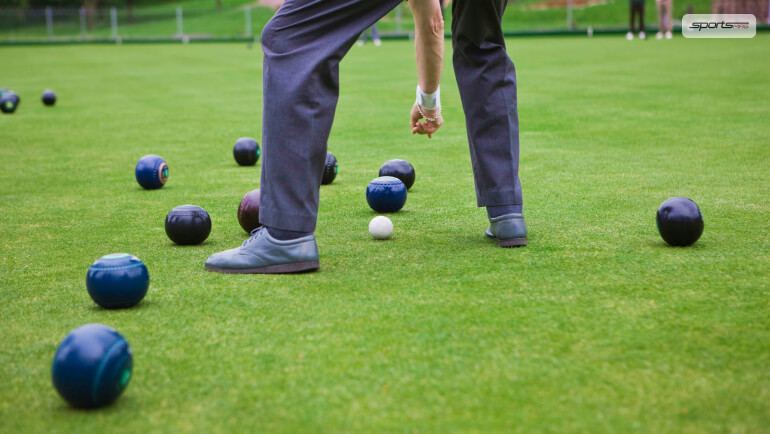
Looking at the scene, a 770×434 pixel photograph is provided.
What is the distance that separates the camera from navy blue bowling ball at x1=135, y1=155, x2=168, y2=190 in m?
5.71

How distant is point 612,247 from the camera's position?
3.73 meters

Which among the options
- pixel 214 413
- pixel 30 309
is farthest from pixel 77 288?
pixel 214 413

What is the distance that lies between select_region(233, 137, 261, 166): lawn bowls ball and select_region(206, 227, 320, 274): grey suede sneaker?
3.29 m

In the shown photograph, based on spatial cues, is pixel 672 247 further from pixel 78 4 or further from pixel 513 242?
pixel 78 4

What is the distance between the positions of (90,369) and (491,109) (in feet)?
7.82

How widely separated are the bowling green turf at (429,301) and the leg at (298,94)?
1.16 feet

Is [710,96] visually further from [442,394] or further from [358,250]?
[442,394]

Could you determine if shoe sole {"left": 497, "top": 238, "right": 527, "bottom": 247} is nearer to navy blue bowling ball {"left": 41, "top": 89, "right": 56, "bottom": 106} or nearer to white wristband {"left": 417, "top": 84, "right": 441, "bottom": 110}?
white wristband {"left": 417, "top": 84, "right": 441, "bottom": 110}

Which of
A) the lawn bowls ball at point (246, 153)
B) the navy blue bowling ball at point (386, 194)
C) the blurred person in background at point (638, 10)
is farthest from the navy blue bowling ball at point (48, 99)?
the blurred person in background at point (638, 10)

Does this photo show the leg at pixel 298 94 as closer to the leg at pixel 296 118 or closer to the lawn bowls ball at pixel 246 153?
the leg at pixel 296 118

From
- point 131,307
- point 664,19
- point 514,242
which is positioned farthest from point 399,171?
point 664,19

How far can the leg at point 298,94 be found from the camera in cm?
338

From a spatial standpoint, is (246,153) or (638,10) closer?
(246,153)

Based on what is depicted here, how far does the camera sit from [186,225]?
398 centimetres
